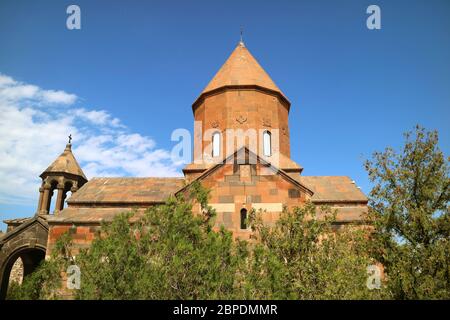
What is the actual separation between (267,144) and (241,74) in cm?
295

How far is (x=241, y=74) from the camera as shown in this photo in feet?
38.9

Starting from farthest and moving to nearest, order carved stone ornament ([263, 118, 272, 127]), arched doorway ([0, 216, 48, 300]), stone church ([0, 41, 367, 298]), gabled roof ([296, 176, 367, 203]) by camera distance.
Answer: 1. carved stone ornament ([263, 118, 272, 127])
2. arched doorway ([0, 216, 48, 300])
3. gabled roof ([296, 176, 367, 203])
4. stone church ([0, 41, 367, 298])

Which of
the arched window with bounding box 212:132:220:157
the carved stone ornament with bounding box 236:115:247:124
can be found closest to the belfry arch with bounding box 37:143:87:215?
the arched window with bounding box 212:132:220:157

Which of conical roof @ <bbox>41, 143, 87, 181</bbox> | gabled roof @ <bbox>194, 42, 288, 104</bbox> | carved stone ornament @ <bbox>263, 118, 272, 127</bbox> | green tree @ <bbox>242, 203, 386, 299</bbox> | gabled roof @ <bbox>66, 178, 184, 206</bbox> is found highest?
gabled roof @ <bbox>194, 42, 288, 104</bbox>

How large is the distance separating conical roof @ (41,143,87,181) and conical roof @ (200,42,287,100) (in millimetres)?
6424

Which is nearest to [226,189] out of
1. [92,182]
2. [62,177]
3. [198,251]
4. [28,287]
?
[198,251]

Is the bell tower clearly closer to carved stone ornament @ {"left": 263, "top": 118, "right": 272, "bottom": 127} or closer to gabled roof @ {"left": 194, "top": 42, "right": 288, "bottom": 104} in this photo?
gabled roof @ {"left": 194, "top": 42, "right": 288, "bottom": 104}

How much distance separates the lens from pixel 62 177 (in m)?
13.0

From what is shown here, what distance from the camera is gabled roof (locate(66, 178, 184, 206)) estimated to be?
10.6 metres

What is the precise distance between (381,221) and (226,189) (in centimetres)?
329

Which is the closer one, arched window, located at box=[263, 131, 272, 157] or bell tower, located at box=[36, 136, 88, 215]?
arched window, located at box=[263, 131, 272, 157]

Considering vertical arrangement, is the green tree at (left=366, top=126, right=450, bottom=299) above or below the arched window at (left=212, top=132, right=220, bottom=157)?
below

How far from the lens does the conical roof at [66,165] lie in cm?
1303
